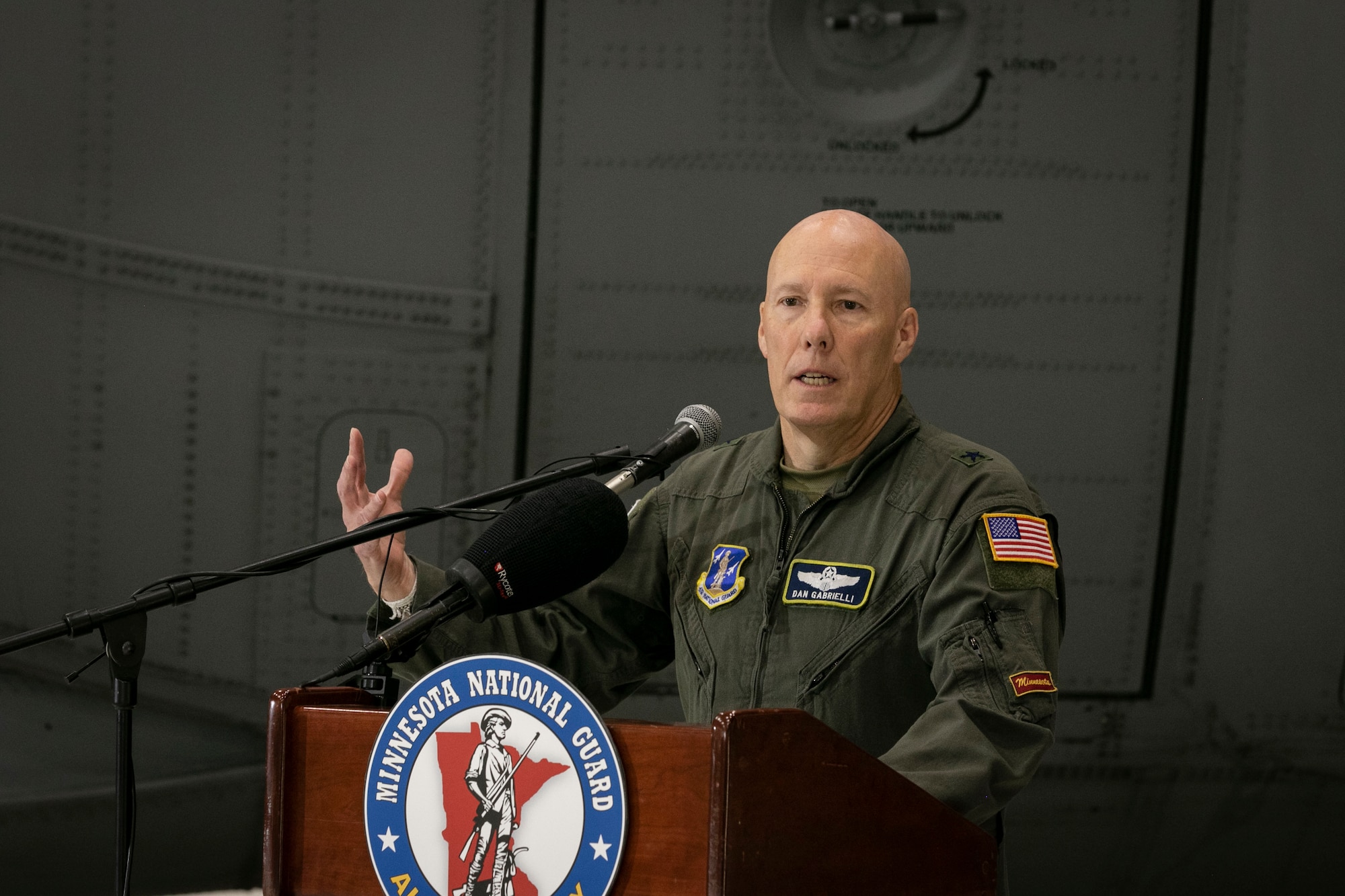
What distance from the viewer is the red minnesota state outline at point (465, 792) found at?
4.16ft

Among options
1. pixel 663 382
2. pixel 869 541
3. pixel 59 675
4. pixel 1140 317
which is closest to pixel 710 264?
pixel 663 382

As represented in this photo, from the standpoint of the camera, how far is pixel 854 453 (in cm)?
208

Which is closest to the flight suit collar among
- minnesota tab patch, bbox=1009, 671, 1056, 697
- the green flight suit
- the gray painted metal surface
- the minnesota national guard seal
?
the green flight suit

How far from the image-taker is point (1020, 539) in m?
1.76

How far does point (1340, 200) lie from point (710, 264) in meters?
1.85

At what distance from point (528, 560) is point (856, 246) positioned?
794 millimetres

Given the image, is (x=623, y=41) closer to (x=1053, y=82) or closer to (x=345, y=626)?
(x=1053, y=82)

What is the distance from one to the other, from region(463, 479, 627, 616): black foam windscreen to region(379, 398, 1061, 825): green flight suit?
0.31m

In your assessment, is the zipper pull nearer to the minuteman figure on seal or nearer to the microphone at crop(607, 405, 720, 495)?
the microphone at crop(607, 405, 720, 495)

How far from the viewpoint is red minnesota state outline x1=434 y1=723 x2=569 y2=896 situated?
1.27 meters

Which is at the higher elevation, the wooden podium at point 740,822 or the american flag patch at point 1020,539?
the american flag patch at point 1020,539

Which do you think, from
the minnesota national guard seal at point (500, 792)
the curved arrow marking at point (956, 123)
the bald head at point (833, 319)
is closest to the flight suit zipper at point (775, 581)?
the bald head at point (833, 319)

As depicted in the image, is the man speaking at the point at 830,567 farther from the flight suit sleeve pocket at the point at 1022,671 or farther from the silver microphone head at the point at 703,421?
the silver microphone head at the point at 703,421

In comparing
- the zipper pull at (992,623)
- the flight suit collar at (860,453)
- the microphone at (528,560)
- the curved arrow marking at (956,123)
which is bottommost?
the zipper pull at (992,623)
